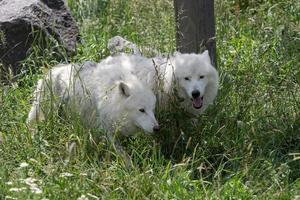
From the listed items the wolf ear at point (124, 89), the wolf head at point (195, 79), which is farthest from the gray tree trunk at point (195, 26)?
the wolf ear at point (124, 89)

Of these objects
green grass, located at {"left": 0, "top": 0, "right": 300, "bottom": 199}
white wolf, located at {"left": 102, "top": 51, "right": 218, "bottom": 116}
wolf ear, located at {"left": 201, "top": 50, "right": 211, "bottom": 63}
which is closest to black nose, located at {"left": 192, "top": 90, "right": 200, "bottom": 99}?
white wolf, located at {"left": 102, "top": 51, "right": 218, "bottom": 116}

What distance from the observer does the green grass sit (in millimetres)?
5453

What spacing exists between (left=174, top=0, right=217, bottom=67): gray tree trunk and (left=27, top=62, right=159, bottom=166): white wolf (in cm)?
91

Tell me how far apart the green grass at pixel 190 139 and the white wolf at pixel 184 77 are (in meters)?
0.18

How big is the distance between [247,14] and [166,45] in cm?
189

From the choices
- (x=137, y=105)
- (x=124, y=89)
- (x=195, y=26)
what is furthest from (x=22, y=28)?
(x=137, y=105)

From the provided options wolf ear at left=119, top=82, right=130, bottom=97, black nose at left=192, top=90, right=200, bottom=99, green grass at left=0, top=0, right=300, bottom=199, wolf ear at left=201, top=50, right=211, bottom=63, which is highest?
wolf ear at left=201, top=50, right=211, bottom=63

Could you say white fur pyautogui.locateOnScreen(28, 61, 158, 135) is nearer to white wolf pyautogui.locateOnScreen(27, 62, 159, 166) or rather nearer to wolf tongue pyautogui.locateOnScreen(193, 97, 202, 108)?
white wolf pyautogui.locateOnScreen(27, 62, 159, 166)

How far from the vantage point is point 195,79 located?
6695mm

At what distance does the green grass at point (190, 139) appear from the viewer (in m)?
5.45

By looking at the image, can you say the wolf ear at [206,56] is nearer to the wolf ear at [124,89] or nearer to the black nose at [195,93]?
the black nose at [195,93]

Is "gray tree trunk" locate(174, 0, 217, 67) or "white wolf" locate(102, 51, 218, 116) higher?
"gray tree trunk" locate(174, 0, 217, 67)

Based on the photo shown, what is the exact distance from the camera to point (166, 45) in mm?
8094

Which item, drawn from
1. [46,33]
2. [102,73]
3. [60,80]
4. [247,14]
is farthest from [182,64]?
[247,14]
